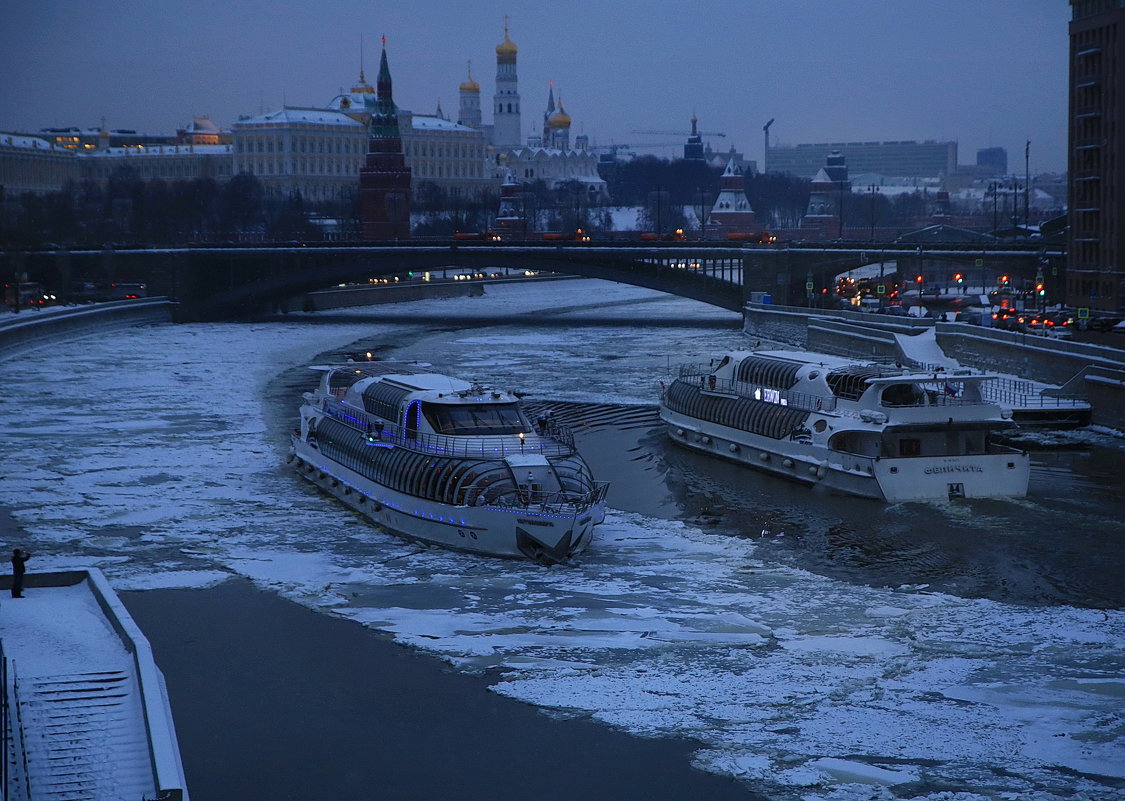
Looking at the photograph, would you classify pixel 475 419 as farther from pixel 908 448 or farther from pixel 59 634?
pixel 59 634

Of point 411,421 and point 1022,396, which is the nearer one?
point 411,421

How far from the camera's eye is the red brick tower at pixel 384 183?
400 ft

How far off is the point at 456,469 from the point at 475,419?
6.33ft

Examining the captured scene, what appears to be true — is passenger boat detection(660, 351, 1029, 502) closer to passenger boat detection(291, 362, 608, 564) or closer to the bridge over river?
passenger boat detection(291, 362, 608, 564)

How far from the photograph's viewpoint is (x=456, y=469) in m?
23.6

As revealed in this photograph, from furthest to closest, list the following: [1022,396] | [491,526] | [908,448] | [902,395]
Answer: [1022,396], [902,395], [908,448], [491,526]

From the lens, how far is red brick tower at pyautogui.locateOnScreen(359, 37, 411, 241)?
12206 centimetres

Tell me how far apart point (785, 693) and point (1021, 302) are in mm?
56539

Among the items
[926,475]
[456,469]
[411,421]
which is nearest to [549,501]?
[456,469]

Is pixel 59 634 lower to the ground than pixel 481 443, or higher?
lower

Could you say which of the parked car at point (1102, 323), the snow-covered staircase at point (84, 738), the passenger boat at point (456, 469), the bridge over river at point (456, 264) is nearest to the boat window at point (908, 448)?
the passenger boat at point (456, 469)

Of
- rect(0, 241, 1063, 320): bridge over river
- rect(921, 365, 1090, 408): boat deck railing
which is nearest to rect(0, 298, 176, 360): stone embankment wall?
rect(0, 241, 1063, 320): bridge over river

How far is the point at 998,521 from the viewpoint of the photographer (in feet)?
84.6

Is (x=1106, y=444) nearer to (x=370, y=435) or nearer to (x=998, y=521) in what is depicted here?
(x=998, y=521)
